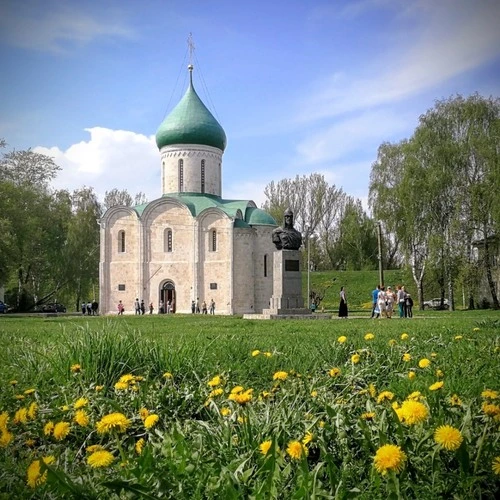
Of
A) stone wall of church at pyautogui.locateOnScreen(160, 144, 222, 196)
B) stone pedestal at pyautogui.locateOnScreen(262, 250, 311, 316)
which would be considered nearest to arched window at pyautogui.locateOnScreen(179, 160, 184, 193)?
stone wall of church at pyautogui.locateOnScreen(160, 144, 222, 196)

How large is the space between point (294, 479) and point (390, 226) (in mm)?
31465

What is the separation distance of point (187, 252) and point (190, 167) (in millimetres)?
5424

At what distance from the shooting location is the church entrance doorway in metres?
35.0

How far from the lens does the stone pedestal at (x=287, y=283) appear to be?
23.2 metres

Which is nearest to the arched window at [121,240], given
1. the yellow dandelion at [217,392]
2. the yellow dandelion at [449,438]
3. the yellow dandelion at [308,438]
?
the yellow dandelion at [217,392]

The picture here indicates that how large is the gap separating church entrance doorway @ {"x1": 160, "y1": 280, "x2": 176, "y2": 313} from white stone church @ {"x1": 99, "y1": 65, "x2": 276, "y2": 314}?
0.06 meters

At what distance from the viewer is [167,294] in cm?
3534

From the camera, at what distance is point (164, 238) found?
117 feet

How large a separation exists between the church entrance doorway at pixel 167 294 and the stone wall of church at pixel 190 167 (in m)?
6.03

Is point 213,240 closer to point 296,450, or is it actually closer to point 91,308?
point 91,308

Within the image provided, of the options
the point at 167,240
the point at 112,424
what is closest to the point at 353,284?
the point at 167,240

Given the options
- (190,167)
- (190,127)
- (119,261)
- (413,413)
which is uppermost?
(190,127)

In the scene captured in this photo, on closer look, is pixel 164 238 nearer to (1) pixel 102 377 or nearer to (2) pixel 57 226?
(2) pixel 57 226

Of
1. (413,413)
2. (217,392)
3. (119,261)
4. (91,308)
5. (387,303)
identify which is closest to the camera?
(413,413)
